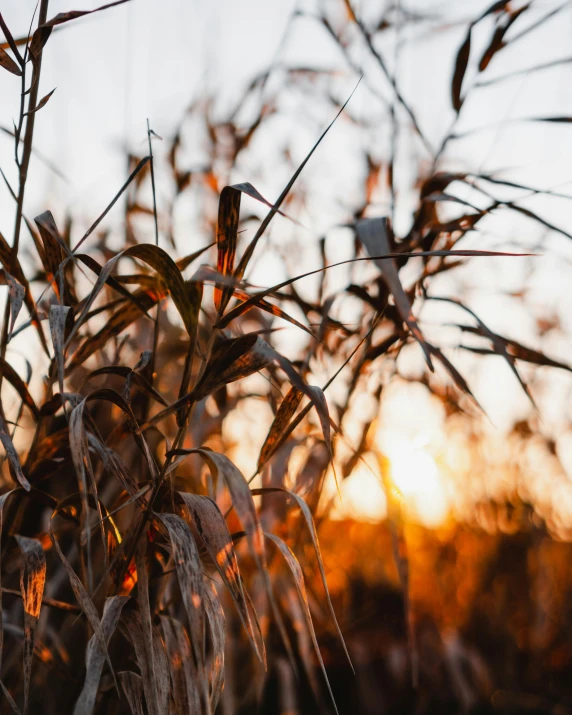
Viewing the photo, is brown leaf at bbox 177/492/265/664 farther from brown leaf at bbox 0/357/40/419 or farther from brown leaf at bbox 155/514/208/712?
brown leaf at bbox 0/357/40/419

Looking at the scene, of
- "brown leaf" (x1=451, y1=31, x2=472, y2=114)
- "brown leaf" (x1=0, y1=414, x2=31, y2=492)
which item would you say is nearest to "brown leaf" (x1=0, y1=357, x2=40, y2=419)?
"brown leaf" (x1=0, y1=414, x2=31, y2=492)

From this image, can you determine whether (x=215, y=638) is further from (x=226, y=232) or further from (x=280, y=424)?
(x=226, y=232)

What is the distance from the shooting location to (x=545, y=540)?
178cm

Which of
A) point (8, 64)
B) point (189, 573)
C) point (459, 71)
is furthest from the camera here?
point (459, 71)

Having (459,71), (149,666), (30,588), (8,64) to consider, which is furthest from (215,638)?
(459,71)

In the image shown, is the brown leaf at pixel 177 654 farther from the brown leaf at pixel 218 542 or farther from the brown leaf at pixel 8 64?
the brown leaf at pixel 8 64

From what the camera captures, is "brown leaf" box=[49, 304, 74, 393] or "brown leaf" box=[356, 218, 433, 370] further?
"brown leaf" box=[356, 218, 433, 370]

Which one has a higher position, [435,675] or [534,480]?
[534,480]

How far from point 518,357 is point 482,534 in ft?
4.42

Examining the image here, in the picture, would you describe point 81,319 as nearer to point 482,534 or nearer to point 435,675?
point 435,675

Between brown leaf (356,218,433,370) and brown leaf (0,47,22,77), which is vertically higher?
brown leaf (0,47,22,77)

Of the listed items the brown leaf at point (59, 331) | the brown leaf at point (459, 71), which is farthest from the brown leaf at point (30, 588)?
the brown leaf at point (459, 71)

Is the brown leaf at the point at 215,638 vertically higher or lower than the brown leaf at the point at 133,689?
higher

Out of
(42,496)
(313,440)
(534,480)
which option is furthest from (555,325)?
(42,496)
